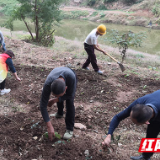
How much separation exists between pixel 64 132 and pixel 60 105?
1.44ft

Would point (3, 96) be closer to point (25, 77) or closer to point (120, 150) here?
point (25, 77)

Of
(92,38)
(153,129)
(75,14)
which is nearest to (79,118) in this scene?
(153,129)

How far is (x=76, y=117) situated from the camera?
297cm

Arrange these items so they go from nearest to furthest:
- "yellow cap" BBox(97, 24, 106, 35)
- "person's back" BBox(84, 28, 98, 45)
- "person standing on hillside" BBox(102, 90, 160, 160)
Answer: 1. "person standing on hillside" BBox(102, 90, 160, 160)
2. "yellow cap" BBox(97, 24, 106, 35)
3. "person's back" BBox(84, 28, 98, 45)

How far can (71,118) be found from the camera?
2.22 metres

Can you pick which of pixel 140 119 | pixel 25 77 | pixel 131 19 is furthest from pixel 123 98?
pixel 131 19

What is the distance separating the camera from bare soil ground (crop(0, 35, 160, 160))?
210cm

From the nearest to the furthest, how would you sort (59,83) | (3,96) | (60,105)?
A: (59,83) → (60,105) → (3,96)

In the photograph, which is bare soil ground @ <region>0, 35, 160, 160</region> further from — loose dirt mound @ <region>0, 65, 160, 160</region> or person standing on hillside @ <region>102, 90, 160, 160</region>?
person standing on hillside @ <region>102, 90, 160, 160</region>

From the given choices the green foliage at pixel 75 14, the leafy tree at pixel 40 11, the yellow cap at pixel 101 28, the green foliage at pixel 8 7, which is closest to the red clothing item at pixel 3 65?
the yellow cap at pixel 101 28

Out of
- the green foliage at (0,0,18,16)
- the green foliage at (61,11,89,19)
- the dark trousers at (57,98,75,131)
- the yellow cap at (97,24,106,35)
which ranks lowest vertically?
the dark trousers at (57,98,75,131)

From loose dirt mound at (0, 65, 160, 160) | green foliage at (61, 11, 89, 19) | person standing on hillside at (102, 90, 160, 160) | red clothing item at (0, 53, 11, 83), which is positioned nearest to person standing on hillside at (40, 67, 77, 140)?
loose dirt mound at (0, 65, 160, 160)

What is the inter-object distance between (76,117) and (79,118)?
6cm

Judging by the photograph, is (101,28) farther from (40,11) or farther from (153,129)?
(40,11)
